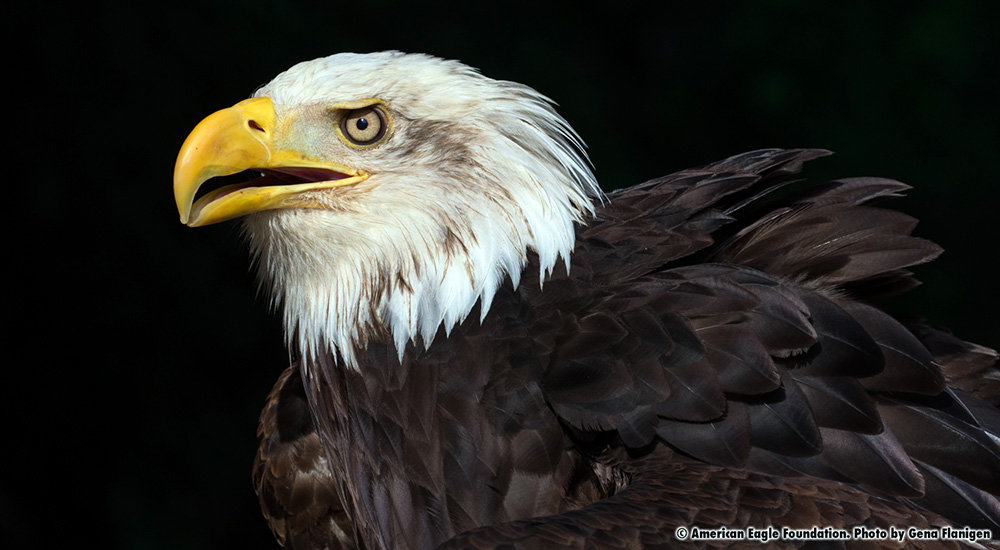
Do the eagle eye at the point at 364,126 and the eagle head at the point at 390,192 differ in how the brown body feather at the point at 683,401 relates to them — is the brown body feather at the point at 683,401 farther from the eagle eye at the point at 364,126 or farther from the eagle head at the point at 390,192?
the eagle eye at the point at 364,126

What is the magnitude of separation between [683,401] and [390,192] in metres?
0.76

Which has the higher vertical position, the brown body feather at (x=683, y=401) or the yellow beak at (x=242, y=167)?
the yellow beak at (x=242, y=167)

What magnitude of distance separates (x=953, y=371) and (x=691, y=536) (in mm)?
957

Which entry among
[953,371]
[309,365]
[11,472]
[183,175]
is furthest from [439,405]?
[11,472]

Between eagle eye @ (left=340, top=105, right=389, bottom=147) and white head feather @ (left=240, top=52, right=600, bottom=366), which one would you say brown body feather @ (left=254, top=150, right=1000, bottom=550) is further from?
eagle eye @ (left=340, top=105, right=389, bottom=147)

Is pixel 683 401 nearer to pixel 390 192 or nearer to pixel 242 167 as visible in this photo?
pixel 390 192

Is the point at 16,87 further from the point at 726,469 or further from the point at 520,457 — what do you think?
the point at 726,469

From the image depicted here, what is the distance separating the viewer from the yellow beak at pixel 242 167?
199cm

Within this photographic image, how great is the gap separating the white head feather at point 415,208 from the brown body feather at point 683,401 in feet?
0.20

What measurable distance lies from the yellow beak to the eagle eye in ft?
0.23

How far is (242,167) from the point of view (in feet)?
6.63

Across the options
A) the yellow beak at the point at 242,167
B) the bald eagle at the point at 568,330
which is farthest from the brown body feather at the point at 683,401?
the yellow beak at the point at 242,167

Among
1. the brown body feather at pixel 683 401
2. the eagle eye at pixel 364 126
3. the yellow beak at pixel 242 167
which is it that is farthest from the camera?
the eagle eye at pixel 364 126

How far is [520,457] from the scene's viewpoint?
6.22ft
